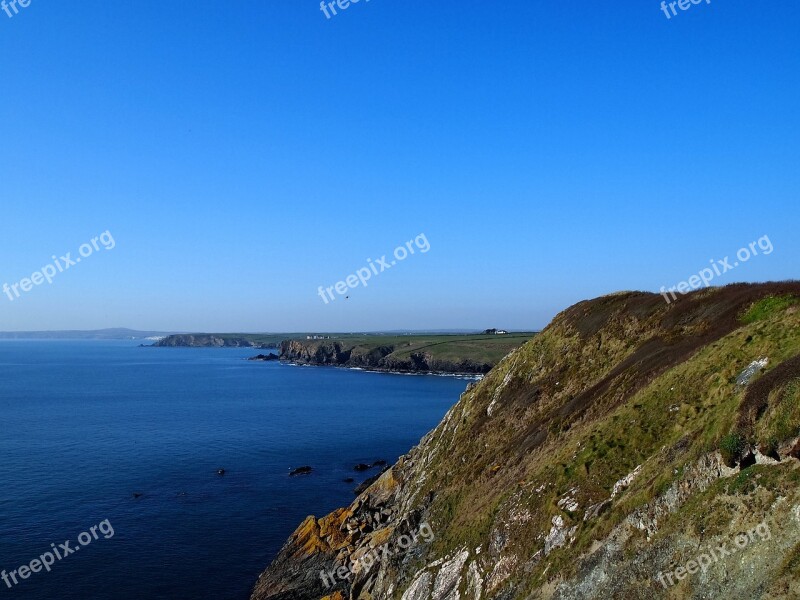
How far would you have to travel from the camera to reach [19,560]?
47344 mm

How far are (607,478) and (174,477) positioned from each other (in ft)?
203

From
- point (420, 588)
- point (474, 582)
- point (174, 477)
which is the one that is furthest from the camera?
point (174, 477)

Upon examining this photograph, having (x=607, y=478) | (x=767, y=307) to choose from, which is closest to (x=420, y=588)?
(x=607, y=478)

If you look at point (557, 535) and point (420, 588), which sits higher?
point (557, 535)

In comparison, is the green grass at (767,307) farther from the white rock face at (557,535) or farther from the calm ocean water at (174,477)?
the calm ocean water at (174,477)

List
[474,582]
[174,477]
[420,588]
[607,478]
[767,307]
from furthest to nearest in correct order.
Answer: [174,477]
[767,307]
[420,588]
[474,582]
[607,478]

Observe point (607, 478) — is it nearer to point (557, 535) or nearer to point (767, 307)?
point (557, 535)

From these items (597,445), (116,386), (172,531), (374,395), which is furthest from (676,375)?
(116,386)

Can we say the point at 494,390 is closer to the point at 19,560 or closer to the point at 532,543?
the point at 532,543

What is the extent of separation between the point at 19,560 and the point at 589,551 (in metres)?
48.5

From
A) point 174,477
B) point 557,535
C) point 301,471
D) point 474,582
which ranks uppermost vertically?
point 174,477

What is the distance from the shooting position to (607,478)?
26.1 m

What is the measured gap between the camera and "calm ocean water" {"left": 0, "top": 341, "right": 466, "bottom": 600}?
154 ft

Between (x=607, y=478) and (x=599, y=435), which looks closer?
(x=607, y=478)
